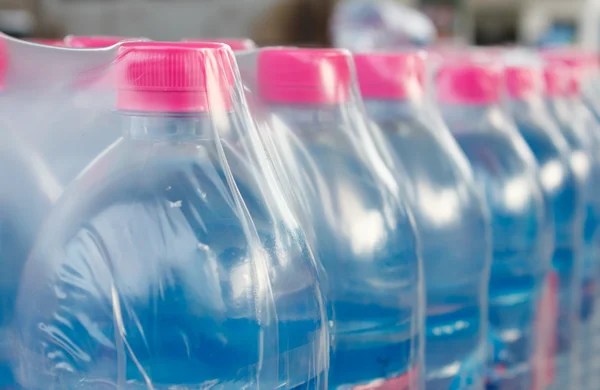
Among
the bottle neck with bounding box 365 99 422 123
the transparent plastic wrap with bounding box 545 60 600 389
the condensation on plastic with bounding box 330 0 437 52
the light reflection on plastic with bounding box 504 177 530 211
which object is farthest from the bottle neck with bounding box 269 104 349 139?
the condensation on plastic with bounding box 330 0 437 52

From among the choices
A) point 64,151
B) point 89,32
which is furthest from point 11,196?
point 89,32

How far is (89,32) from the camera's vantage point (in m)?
4.19

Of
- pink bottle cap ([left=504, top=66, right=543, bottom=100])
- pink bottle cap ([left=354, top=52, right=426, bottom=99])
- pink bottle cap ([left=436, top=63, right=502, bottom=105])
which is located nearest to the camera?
pink bottle cap ([left=354, top=52, right=426, bottom=99])

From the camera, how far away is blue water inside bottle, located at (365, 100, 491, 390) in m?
0.78

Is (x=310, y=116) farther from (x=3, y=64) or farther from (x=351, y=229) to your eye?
(x=3, y=64)

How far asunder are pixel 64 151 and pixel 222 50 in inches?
6.5

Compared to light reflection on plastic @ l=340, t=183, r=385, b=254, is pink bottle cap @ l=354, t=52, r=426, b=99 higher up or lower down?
higher up

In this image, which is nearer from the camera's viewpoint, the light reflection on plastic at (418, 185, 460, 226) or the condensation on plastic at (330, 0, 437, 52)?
the light reflection on plastic at (418, 185, 460, 226)

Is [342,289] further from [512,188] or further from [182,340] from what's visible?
[512,188]

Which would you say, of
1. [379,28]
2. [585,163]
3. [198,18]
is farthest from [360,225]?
[198,18]

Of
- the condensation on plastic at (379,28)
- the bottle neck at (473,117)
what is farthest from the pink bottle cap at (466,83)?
the condensation on plastic at (379,28)

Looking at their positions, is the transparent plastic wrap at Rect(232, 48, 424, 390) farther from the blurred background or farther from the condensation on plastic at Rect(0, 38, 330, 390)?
the blurred background

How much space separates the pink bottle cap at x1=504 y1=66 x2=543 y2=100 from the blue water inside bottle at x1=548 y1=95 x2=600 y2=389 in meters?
0.15

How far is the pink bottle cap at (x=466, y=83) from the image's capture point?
845 millimetres
